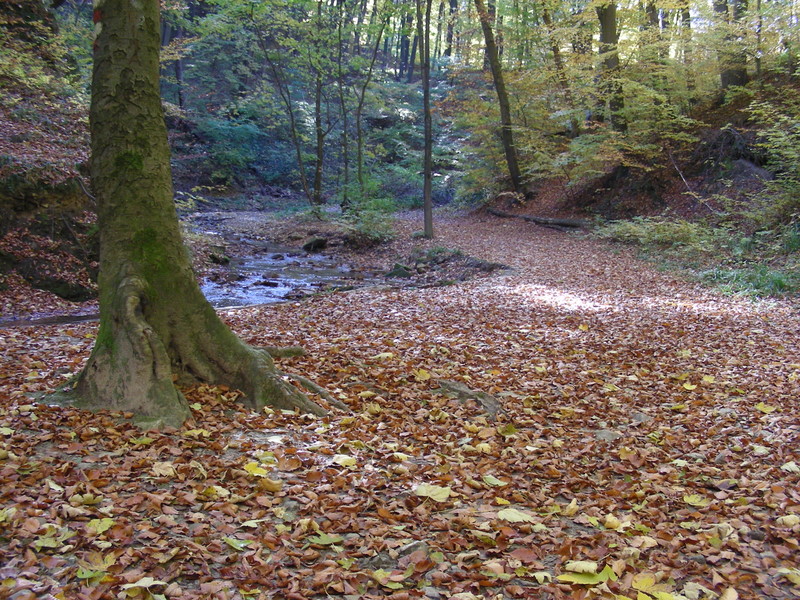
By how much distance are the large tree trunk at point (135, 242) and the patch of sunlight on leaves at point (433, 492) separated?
1897 mm

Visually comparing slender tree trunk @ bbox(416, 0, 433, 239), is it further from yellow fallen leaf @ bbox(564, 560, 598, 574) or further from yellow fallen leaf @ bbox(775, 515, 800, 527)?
yellow fallen leaf @ bbox(564, 560, 598, 574)

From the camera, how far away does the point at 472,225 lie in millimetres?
24594

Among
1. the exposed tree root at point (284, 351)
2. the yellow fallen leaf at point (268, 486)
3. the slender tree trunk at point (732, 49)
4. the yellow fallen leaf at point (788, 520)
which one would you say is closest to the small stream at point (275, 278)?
the exposed tree root at point (284, 351)

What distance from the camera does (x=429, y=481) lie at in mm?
3961

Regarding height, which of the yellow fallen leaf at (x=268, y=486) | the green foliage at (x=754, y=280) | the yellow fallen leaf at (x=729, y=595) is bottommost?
the yellow fallen leaf at (x=729, y=595)

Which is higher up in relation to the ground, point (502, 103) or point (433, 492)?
point (502, 103)

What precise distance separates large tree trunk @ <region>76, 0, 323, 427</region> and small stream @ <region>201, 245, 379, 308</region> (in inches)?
265

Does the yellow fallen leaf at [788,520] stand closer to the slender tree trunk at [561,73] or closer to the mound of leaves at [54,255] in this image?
the mound of leaves at [54,255]

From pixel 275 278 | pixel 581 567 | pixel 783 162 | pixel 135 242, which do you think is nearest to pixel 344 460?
pixel 581 567

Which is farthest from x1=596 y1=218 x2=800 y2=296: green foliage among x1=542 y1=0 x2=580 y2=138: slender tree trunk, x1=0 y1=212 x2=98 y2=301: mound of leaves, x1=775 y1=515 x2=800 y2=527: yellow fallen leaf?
x1=0 y1=212 x2=98 y2=301: mound of leaves

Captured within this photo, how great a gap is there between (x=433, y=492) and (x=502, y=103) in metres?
22.5

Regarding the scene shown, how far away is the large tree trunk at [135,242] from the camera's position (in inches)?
168

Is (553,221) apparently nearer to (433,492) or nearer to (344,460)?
(344,460)

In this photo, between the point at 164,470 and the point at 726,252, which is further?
the point at 726,252
